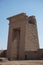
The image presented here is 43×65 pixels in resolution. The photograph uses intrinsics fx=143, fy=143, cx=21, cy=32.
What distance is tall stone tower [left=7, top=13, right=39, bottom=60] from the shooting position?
2259 centimetres

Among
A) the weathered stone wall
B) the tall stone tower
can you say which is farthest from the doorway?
the weathered stone wall

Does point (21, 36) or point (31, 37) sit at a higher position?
point (21, 36)

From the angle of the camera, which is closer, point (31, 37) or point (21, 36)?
point (31, 37)

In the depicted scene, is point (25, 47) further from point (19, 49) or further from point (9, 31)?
point (9, 31)

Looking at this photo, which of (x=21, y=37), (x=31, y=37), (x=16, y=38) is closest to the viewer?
(x=31, y=37)

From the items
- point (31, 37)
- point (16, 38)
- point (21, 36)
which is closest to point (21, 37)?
point (21, 36)

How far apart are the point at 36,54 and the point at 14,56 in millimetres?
5246

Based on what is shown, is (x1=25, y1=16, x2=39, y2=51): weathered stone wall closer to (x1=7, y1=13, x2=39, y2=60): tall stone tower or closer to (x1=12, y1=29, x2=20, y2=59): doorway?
(x1=7, y1=13, x2=39, y2=60): tall stone tower

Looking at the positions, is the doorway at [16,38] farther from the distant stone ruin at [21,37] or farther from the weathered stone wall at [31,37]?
the weathered stone wall at [31,37]

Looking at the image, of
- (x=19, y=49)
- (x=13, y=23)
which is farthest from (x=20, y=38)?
(x=13, y=23)

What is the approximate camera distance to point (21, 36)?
77.0 feet

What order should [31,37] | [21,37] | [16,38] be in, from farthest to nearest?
[16,38]
[21,37]
[31,37]

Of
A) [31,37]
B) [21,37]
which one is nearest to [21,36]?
[21,37]

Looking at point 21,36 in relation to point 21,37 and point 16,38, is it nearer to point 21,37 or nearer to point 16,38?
point 21,37
